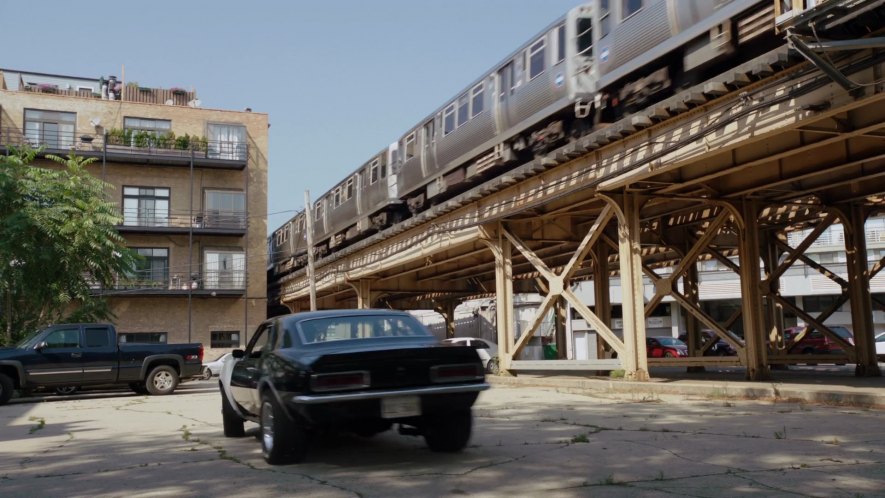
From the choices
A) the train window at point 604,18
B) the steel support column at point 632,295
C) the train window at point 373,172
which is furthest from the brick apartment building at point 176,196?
the train window at point 604,18

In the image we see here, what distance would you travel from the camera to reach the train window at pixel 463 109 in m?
21.0

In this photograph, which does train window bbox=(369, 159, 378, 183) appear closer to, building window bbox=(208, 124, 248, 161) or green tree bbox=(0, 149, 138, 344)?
green tree bbox=(0, 149, 138, 344)

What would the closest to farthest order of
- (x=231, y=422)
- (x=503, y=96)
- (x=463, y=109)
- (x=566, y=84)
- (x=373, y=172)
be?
(x=231, y=422) < (x=566, y=84) < (x=503, y=96) < (x=463, y=109) < (x=373, y=172)

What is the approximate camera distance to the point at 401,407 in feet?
21.0

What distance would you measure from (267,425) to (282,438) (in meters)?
0.44

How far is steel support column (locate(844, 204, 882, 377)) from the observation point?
17.7 metres

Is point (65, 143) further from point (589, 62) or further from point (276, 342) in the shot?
point (276, 342)

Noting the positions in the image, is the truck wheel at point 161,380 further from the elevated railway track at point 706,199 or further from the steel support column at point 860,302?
the steel support column at point 860,302

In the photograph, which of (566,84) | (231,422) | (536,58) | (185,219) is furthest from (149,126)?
(231,422)

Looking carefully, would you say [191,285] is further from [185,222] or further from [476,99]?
[476,99]

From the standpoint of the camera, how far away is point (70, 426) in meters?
11.4

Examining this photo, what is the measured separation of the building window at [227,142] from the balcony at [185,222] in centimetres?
290

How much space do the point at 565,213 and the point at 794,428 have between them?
11.8 m

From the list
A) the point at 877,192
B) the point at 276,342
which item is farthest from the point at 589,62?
the point at 276,342
